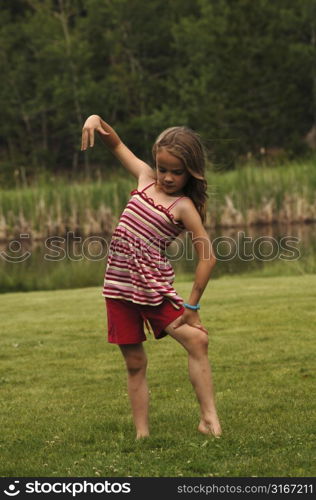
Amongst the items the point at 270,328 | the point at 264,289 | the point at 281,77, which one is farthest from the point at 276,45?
the point at 270,328

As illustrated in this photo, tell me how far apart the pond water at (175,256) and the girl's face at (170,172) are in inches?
402

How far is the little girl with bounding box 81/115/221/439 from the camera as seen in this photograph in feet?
15.9

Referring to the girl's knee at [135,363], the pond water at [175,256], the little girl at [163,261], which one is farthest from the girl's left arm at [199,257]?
the pond water at [175,256]

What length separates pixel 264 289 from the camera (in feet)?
37.8

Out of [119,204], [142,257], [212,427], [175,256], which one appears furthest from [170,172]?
[119,204]

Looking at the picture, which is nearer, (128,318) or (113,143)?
(128,318)

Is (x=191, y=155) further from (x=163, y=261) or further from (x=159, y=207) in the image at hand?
(x=163, y=261)

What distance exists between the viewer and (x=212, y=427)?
4988 mm

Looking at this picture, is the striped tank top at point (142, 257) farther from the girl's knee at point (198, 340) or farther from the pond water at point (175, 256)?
the pond water at point (175, 256)

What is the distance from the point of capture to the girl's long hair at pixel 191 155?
190 inches

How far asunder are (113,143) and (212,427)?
5.31 feet

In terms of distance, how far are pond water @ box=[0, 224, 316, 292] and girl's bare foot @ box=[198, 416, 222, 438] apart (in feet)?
33.1

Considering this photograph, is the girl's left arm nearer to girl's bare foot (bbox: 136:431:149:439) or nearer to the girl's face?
the girl's face

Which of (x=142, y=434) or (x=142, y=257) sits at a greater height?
(x=142, y=257)
